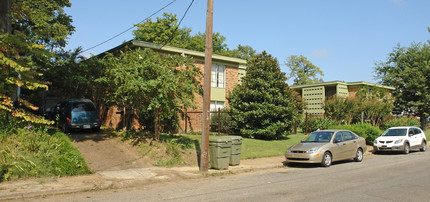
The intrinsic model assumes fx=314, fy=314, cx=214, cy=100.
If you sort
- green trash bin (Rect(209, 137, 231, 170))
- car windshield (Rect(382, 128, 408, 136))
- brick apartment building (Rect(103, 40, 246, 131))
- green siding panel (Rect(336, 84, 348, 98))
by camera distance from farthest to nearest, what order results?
green siding panel (Rect(336, 84, 348, 98)) → brick apartment building (Rect(103, 40, 246, 131)) → car windshield (Rect(382, 128, 408, 136)) → green trash bin (Rect(209, 137, 231, 170))

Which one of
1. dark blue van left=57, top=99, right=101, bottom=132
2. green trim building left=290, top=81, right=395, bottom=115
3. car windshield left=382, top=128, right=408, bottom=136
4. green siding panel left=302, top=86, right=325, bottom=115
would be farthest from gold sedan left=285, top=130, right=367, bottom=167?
green siding panel left=302, top=86, right=325, bottom=115

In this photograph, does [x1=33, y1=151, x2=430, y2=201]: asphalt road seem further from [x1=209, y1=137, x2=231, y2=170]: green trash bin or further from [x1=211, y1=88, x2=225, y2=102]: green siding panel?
[x1=211, y1=88, x2=225, y2=102]: green siding panel

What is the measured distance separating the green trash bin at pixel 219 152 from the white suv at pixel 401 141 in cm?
1018

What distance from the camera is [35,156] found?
30.1 feet

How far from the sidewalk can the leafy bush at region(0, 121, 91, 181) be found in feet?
1.19

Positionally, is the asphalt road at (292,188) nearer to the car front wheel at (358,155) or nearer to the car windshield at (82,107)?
the car front wheel at (358,155)

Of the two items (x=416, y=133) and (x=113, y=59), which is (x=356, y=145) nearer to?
(x=416, y=133)

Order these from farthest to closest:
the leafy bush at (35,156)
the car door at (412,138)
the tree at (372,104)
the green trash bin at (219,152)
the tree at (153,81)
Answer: the tree at (372,104)
the car door at (412,138)
the tree at (153,81)
the green trash bin at (219,152)
the leafy bush at (35,156)

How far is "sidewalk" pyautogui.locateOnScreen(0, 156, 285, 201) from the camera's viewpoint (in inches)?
291

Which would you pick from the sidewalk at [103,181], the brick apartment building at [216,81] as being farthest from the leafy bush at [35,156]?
the brick apartment building at [216,81]

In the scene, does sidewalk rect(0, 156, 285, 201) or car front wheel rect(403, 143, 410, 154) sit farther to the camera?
car front wheel rect(403, 143, 410, 154)

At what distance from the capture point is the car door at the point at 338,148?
12.5 meters

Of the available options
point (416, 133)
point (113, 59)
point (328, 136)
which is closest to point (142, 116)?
point (113, 59)

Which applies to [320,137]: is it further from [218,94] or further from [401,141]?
[218,94]
